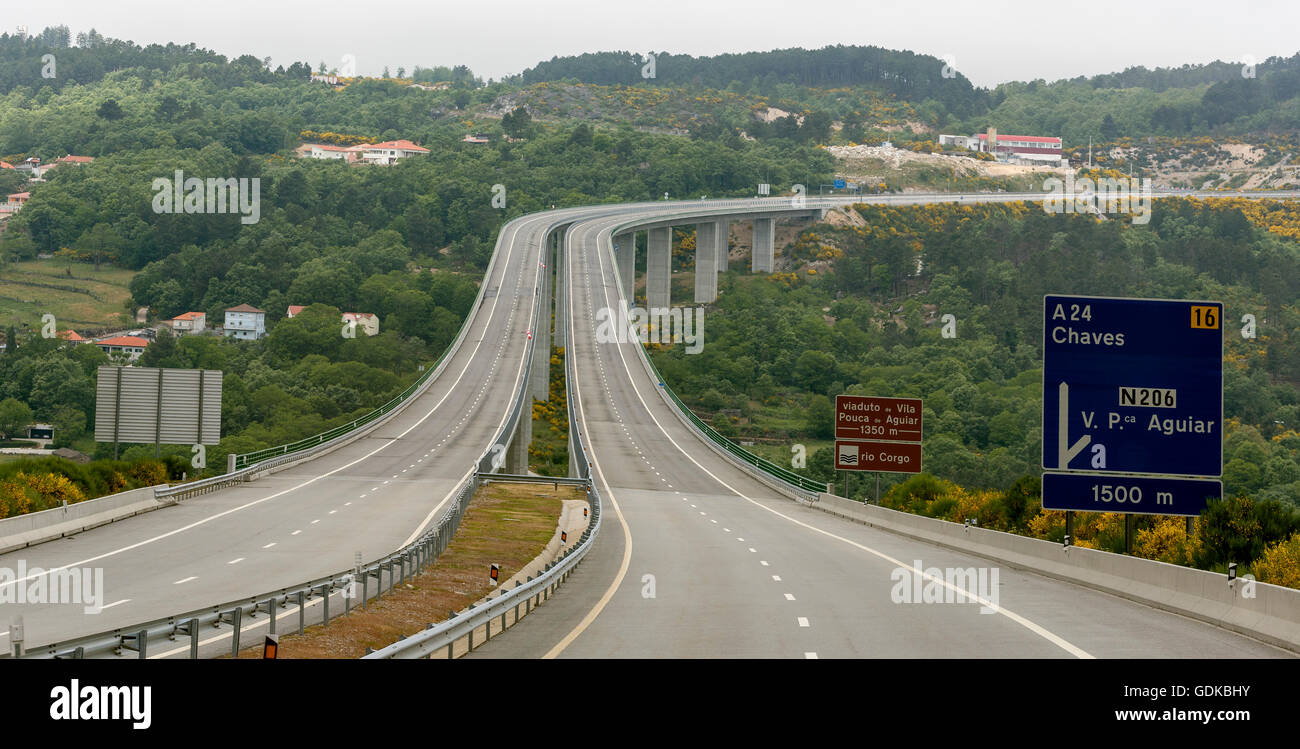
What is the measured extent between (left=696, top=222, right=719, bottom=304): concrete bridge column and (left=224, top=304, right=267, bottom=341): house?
53480 mm

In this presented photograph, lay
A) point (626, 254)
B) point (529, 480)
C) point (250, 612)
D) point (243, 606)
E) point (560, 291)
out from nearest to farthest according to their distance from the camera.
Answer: point (243, 606), point (250, 612), point (529, 480), point (560, 291), point (626, 254)

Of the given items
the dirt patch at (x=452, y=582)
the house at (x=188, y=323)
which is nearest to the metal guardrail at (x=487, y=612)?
the dirt patch at (x=452, y=582)

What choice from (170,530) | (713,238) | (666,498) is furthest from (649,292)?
(170,530)

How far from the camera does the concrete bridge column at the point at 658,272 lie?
166 metres

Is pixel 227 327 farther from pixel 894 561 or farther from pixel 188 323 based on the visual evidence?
pixel 894 561

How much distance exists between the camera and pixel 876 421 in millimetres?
60625

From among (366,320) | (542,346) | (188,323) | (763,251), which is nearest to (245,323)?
(188,323)

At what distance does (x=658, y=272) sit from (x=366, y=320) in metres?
34.6

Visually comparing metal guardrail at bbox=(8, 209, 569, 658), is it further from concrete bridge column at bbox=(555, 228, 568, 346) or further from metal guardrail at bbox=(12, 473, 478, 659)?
concrete bridge column at bbox=(555, 228, 568, 346)

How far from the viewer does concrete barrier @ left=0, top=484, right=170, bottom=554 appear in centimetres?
3347

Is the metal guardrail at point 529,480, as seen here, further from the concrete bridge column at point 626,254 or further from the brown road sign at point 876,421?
the concrete bridge column at point 626,254

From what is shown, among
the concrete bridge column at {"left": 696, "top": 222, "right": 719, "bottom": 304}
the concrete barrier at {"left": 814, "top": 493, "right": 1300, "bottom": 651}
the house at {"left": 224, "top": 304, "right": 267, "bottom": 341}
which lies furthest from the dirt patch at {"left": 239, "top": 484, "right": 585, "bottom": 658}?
the house at {"left": 224, "top": 304, "right": 267, "bottom": 341}
